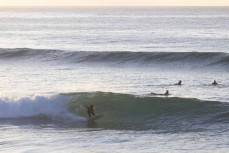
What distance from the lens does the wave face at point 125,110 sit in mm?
26219

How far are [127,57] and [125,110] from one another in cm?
2393

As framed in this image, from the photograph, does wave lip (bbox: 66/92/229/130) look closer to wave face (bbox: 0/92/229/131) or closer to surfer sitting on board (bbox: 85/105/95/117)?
wave face (bbox: 0/92/229/131)

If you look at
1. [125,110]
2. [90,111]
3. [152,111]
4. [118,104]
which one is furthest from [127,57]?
[90,111]

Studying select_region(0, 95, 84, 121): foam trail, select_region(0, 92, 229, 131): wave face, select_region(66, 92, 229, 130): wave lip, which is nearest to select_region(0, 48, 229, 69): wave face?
select_region(66, 92, 229, 130): wave lip

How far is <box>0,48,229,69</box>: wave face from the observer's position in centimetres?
4925

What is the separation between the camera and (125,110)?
94.9ft

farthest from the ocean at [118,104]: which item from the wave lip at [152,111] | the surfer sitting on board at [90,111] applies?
the surfer sitting on board at [90,111]

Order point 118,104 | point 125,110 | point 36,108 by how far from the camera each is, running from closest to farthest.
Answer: point 125,110, point 36,108, point 118,104

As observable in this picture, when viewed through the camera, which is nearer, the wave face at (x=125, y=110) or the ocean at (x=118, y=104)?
the ocean at (x=118, y=104)

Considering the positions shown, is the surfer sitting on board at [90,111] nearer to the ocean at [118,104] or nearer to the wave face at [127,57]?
the ocean at [118,104]

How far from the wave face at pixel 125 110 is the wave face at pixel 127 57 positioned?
18.0 m

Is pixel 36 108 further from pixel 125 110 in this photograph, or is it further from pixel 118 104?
pixel 125 110

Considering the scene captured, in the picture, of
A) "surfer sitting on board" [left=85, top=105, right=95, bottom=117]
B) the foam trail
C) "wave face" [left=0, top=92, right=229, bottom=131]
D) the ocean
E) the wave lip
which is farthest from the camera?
the foam trail

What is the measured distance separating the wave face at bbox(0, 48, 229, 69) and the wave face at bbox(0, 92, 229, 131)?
59.1 feet
